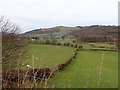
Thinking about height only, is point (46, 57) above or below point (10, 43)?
below

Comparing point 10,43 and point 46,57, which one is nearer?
point 10,43

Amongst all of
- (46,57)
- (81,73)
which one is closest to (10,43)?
(81,73)

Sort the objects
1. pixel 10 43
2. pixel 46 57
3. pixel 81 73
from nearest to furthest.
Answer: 1. pixel 10 43
2. pixel 81 73
3. pixel 46 57

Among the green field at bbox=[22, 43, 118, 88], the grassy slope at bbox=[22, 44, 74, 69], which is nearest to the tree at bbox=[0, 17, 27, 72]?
the green field at bbox=[22, 43, 118, 88]

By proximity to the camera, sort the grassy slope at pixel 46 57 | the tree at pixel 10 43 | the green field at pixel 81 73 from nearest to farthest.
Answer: the tree at pixel 10 43 < the green field at pixel 81 73 < the grassy slope at pixel 46 57

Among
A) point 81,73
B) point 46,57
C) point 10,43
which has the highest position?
point 10,43

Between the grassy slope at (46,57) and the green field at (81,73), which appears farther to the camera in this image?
the grassy slope at (46,57)

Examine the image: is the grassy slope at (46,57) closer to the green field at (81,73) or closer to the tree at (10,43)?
the green field at (81,73)

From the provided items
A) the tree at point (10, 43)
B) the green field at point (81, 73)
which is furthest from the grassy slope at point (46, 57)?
the tree at point (10, 43)

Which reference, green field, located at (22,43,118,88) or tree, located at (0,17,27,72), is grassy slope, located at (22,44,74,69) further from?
tree, located at (0,17,27,72)

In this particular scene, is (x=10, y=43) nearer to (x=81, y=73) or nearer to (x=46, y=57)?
(x=81, y=73)

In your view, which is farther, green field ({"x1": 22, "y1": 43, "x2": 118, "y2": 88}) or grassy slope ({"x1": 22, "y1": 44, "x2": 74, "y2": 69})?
grassy slope ({"x1": 22, "y1": 44, "x2": 74, "y2": 69})

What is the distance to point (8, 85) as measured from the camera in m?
4.34

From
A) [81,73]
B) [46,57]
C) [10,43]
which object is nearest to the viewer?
[10,43]
